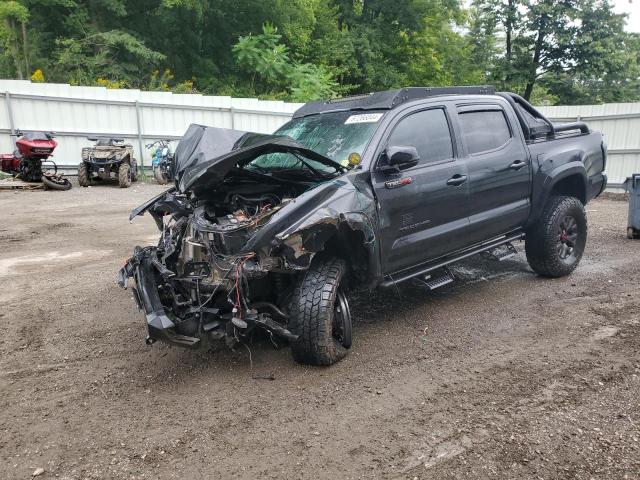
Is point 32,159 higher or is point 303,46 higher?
point 303,46

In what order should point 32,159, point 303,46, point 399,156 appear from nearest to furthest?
point 399,156 → point 32,159 → point 303,46

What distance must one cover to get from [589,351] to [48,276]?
577 cm

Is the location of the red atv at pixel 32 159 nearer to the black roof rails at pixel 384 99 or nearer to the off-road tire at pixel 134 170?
the off-road tire at pixel 134 170

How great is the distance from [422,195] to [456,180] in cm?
48

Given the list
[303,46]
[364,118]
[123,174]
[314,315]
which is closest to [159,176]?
[123,174]

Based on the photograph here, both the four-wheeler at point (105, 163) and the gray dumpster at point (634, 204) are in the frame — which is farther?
the four-wheeler at point (105, 163)

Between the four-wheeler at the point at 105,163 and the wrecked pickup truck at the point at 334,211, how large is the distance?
9.65 m

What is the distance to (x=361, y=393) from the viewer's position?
133 inches

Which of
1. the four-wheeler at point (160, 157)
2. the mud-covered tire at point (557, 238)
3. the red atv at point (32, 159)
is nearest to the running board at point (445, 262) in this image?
the mud-covered tire at point (557, 238)

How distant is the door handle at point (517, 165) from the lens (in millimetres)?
5066

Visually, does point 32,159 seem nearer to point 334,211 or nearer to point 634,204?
point 334,211

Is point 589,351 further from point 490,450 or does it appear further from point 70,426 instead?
point 70,426

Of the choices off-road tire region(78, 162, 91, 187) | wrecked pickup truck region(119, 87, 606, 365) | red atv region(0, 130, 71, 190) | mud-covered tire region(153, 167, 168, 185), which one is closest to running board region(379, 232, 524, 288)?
wrecked pickup truck region(119, 87, 606, 365)

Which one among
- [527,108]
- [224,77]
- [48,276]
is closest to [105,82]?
[224,77]
